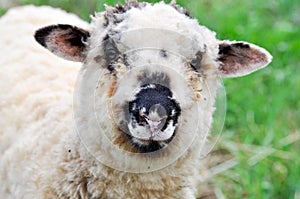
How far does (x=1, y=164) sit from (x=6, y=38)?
39.3 inches

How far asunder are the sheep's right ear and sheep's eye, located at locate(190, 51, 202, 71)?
48cm

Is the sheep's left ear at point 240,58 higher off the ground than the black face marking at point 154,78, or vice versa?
the sheep's left ear at point 240,58

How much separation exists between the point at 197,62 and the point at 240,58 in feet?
1.13

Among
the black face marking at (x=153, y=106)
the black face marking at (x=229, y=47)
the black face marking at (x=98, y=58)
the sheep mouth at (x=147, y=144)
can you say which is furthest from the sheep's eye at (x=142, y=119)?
the black face marking at (x=229, y=47)

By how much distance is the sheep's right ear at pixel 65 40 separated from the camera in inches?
118

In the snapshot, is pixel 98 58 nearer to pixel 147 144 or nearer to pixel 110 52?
pixel 110 52

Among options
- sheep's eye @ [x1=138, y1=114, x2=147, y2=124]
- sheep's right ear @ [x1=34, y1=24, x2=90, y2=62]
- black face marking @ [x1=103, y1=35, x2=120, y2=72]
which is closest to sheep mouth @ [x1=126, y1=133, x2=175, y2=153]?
sheep's eye @ [x1=138, y1=114, x2=147, y2=124]

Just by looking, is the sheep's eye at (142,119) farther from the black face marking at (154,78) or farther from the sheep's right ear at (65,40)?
the sheep's right ear at (65,40)

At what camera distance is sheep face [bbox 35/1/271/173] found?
8.63 ft

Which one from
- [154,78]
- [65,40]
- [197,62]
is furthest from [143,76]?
[65,40]

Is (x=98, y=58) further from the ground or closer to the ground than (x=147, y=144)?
further from the ground

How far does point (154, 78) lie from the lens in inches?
104

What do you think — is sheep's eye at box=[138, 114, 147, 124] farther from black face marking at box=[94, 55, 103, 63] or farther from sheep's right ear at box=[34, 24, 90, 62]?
sheep's right ear at box=[34, 24, 90, 62]

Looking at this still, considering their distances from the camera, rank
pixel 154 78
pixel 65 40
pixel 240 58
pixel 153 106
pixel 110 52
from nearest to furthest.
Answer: pixel 153 106 < pixel 154 78 < pixel 110 52 < pixel 65 40 < pixel 240 58
